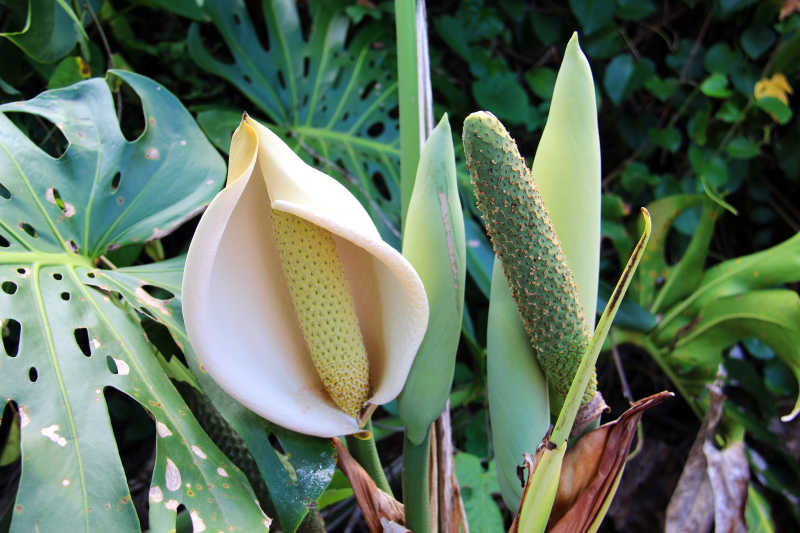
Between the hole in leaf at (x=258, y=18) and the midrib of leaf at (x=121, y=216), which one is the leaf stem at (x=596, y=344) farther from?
the hole in leaf at (x=258, y=18)

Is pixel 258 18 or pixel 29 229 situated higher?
pixel 258 18

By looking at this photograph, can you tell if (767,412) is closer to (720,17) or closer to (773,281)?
(773,281)

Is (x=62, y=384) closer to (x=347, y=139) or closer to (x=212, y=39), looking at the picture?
(x=347, y=139)

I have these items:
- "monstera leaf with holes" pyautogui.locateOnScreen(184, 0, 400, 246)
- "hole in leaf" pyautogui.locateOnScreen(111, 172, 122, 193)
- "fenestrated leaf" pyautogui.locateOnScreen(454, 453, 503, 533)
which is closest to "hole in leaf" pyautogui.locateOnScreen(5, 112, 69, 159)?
"hole in leaf" pyautogui.locateOnScreen(111, 172, 122, 193)

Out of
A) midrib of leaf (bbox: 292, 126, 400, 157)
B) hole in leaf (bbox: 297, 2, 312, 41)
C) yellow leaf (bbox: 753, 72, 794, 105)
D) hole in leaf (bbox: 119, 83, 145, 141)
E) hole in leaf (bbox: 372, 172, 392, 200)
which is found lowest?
hole in leaf (bbox: 372, 172, 392, 200)

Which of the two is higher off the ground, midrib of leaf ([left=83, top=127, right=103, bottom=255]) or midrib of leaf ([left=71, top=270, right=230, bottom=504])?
midrib of leaf ([left=83, top=127, right=103, bottom=255])

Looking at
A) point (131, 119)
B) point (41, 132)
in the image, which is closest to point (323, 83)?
point (131, 119)

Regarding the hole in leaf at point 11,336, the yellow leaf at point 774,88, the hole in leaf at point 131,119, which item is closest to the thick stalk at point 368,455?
the hole in leaf at point 11,336

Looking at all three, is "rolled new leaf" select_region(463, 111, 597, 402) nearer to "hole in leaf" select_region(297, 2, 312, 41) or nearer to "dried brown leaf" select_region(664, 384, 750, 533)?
"dried brown leaf" select_region(664, 384, 750, 533)
